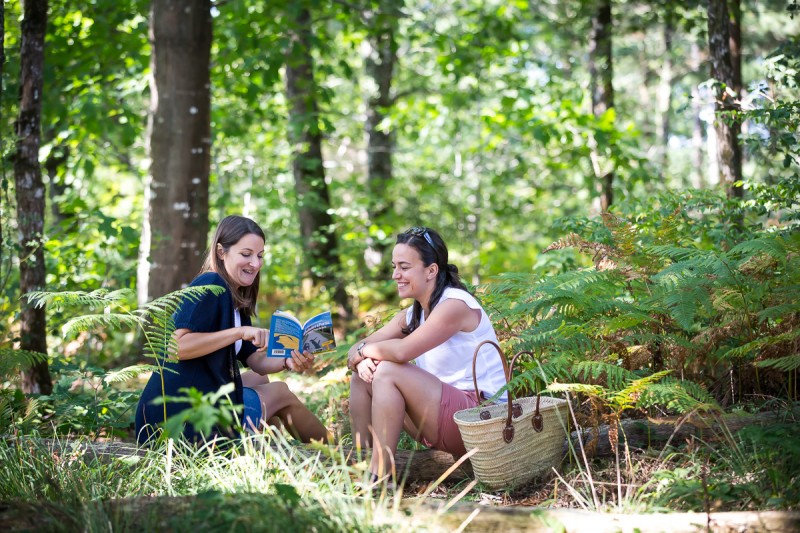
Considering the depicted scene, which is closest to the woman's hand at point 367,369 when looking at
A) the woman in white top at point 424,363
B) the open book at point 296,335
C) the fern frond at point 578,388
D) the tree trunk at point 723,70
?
the woman in white top at point 424,363

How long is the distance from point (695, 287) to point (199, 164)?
14.4ft

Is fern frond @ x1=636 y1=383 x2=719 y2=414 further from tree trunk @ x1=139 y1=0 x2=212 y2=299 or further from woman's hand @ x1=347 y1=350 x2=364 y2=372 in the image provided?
tree trunk @ x1=139 y1=0 x2=212 y2=299

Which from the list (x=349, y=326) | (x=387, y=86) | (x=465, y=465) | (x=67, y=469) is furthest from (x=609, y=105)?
(x=67, y=469)

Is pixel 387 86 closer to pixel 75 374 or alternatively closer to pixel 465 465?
pixel 75 374

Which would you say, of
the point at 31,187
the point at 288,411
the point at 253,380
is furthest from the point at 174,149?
the point at 288,411

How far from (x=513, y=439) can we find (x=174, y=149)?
429cm

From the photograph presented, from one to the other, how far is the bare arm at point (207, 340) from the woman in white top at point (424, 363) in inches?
23.1

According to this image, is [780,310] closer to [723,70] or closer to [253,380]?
[253,380]

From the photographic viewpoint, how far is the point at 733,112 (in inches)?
194

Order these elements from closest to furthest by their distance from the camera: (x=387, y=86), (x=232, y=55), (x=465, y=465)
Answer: (x=465, y=465) < (x=232, y=55) < (x=387, y=86)

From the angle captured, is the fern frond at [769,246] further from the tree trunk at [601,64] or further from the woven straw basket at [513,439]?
the tree trunk at [601,64]

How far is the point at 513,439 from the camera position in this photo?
3494 mm

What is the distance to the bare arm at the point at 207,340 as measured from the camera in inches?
150

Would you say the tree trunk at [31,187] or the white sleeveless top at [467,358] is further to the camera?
the tree trunk at [31,187]
